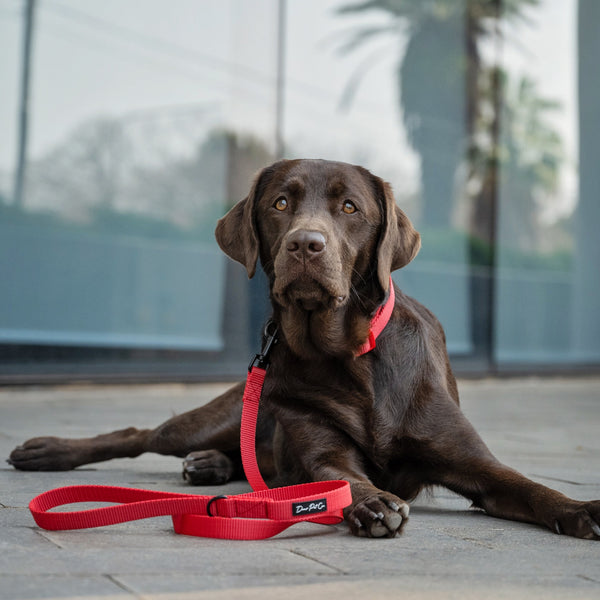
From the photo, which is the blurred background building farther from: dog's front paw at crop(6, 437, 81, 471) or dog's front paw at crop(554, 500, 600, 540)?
dog's front paw at crop(554, 500, 600, 540)

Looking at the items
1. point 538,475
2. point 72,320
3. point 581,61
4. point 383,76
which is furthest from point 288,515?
point 581,61

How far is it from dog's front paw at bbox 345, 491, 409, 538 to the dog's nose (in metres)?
0.87

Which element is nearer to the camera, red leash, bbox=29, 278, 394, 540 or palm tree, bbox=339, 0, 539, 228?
red leash, bbox=29, 278, 394, 540

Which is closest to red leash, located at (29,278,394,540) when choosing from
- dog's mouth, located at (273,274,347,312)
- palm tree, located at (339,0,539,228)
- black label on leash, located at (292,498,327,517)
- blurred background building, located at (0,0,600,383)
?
black label on leash, located at (292,498,327,517)

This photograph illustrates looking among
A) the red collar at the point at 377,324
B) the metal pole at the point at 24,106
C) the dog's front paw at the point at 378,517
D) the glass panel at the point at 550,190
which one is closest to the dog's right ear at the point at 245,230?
the red collar at the point at 377,324

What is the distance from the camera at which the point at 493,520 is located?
9.57ft

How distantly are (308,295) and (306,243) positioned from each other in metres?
0.22

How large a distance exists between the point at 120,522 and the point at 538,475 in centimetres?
210

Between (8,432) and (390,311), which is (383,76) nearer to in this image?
(8,432)

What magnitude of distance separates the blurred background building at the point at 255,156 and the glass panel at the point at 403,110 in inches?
1.0

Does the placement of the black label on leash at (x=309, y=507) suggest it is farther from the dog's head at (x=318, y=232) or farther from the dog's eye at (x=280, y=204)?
the dog's eye at (x=280, y=204)

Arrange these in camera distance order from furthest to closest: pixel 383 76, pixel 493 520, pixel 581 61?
pixel 581 61
pixel 383 76
pixel 493 520

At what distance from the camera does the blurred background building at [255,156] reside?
23.3 feet

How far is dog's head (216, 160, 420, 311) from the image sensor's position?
309 cm
